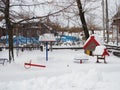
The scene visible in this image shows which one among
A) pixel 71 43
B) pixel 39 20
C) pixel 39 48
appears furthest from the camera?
pixel 71 43

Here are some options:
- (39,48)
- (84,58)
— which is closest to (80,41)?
(39,48)

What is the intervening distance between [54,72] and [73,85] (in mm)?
2783

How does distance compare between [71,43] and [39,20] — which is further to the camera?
[71,43]

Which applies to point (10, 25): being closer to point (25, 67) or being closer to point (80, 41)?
point (25, 67)

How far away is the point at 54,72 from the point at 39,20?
11.1ft

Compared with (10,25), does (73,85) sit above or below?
below

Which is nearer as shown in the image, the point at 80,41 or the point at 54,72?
the point at 54,72

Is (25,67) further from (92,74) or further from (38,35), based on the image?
(92,74)

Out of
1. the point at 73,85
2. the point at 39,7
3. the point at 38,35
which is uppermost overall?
the point at 39,7

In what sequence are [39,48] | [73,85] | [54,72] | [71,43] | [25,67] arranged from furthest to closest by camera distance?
[71,43]
[39,48]
[25,67]
[54,72]
[73,85]

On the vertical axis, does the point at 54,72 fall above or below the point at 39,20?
below

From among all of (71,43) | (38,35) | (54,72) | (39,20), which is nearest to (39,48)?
(71,43)

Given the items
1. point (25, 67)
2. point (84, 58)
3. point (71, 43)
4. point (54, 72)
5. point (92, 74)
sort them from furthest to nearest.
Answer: point (71, 43)
point (84, 58)
point (25, 67)
point (54, 72)
point (92, 74)

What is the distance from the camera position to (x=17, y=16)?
46.2 feet
